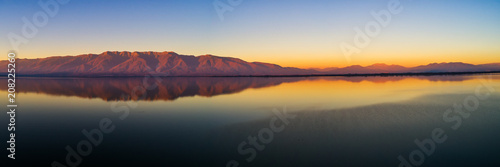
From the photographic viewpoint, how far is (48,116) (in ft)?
61.7

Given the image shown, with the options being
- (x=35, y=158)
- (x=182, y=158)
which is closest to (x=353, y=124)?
(x=182, y=158)

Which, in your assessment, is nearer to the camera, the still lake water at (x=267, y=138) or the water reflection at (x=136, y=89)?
the still lake water at (x=267, y=138)

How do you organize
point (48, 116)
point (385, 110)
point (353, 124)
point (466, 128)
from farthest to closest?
point (385, 110), point (48, 116), point (353, 124), point (466, 128)

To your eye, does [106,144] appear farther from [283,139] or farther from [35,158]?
[283,139]

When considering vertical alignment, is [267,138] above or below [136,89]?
below

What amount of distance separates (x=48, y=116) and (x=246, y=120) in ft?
44.9

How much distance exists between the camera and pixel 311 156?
10.0 m

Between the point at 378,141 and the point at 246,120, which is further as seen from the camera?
the point at 246,120

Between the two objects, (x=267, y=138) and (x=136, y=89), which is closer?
(x=267, y=138)

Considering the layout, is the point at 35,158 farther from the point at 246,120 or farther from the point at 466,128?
the point at 466,128

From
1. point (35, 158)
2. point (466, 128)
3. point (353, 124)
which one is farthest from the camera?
point (353, 124)

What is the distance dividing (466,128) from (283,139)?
9721 millimetres

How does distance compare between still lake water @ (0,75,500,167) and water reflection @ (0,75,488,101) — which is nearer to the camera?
still lake water @ (0,75,500,167)

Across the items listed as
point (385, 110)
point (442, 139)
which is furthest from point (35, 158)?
point (385, 110)
